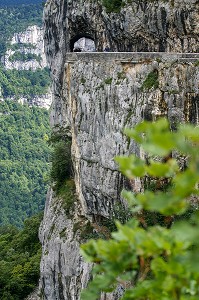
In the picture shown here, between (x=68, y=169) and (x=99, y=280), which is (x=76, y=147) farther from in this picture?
(x=99, y=280)

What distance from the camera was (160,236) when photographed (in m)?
3.82

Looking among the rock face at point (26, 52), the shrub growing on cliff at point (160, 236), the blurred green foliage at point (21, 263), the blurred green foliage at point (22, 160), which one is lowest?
the blurred green foliage at point (22, 160)

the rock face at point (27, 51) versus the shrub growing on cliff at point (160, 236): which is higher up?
the shrub growing on cliff at point (160, 236)

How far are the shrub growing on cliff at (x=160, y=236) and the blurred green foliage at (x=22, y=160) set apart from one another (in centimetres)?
8502

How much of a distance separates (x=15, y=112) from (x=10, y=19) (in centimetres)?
4866

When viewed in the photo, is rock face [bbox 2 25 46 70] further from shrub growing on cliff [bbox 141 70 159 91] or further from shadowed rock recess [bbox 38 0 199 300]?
shrub growing on cliff [bbox 141 70 159 91]

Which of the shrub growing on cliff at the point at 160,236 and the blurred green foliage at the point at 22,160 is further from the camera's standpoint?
the blurred green foliage at the point at 22,160

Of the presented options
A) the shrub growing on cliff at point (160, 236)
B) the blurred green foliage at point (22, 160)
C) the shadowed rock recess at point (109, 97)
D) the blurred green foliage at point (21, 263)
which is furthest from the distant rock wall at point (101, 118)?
the blurred green foliage at point (22, 160)

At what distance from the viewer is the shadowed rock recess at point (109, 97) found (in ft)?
63.1

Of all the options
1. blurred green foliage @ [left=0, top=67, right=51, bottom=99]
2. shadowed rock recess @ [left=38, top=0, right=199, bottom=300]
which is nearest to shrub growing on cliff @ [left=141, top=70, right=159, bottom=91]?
shadowed rock recess @ [left=38, top=0, right=199, bottom=300]

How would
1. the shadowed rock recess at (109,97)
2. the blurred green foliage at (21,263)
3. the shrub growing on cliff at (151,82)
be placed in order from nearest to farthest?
1. the shadowed rock recess at (109,97)
2. the shrub growing on cliff at (151,82)
3. the blurred green foliage at (21,263)

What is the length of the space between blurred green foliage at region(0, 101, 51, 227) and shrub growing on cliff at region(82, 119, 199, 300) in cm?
8502

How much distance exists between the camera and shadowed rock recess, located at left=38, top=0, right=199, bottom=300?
19234mm

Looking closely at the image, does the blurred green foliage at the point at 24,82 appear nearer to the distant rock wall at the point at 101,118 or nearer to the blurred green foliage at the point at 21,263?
→ the blurred green foliage at the point at 21,263
